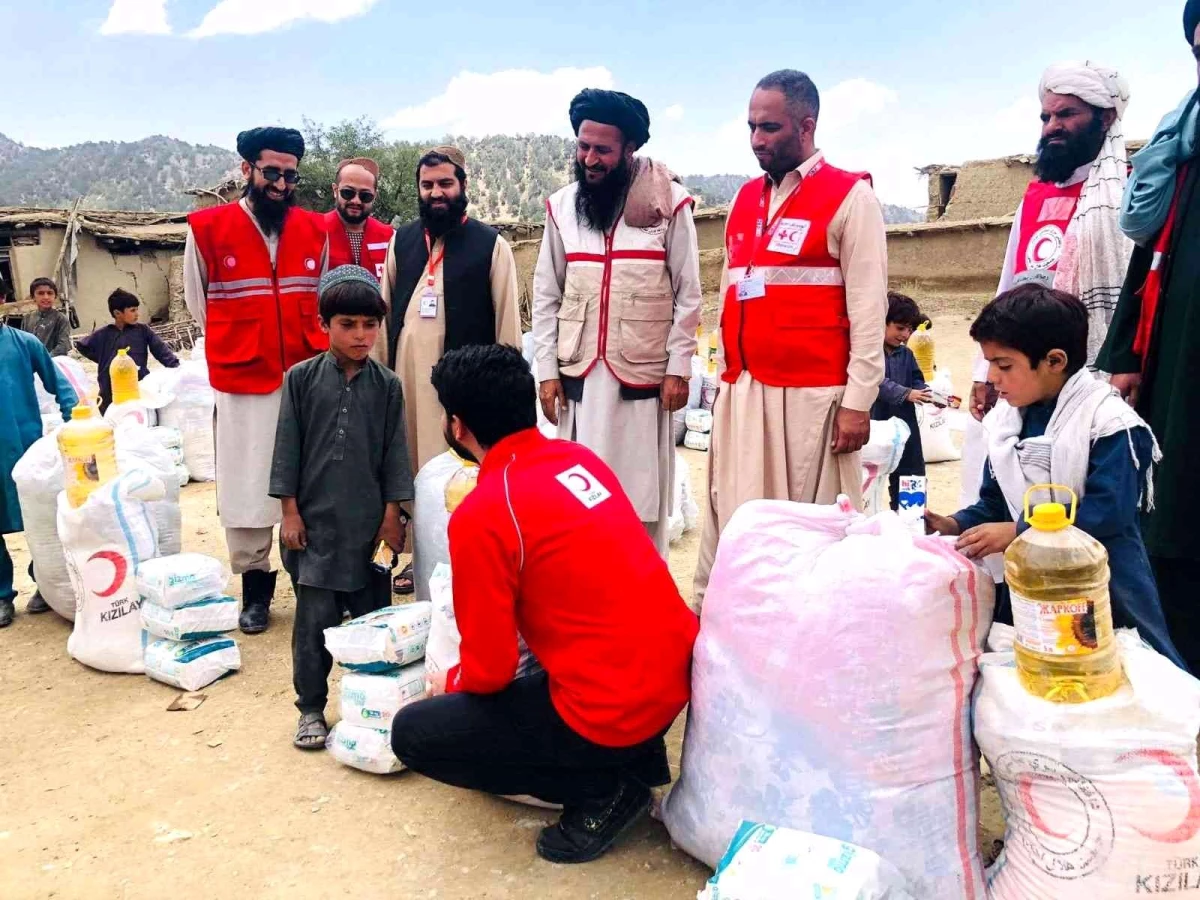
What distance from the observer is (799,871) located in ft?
5.76

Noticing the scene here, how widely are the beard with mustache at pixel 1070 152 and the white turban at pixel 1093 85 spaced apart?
53 mm

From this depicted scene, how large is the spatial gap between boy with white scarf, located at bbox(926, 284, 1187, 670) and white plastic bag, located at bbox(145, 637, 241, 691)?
2784 mm

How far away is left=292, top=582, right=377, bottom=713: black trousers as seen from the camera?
122 inches

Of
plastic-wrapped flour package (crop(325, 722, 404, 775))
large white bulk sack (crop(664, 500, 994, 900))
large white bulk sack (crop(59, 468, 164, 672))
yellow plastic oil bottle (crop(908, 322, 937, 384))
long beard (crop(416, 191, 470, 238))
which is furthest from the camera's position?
yellow plastic oil bottle (crop(908, 322, 937, 384))

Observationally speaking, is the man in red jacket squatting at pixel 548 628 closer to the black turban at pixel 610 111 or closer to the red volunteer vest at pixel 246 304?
the black turban at pixel 610 111

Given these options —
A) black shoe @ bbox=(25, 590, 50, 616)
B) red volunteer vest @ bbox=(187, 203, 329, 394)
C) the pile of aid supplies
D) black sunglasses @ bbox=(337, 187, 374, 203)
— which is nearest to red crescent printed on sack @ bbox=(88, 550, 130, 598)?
red volunteer vest @ bbox=(187, 203, 329, 394)

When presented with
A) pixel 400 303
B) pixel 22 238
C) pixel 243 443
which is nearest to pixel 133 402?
pixel 243 443

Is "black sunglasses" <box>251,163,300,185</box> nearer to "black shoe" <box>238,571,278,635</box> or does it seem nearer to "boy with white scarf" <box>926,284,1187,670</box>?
"black shoe" <box>238,571,278,635</box>

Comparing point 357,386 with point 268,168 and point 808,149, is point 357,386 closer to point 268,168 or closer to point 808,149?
point 268,168

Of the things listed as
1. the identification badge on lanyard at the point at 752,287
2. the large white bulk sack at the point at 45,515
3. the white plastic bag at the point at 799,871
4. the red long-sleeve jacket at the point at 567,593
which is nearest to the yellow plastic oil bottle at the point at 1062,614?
the white plastic bag at the point at 799,871

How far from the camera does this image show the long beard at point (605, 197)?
11.7ft

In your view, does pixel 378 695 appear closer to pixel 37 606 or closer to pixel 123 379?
pixel 37 606

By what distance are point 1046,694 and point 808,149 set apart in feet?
6.36

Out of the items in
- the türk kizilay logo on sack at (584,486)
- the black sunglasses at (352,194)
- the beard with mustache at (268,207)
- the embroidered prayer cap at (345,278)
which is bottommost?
the türk kizilay logo on sack at (584,486)
